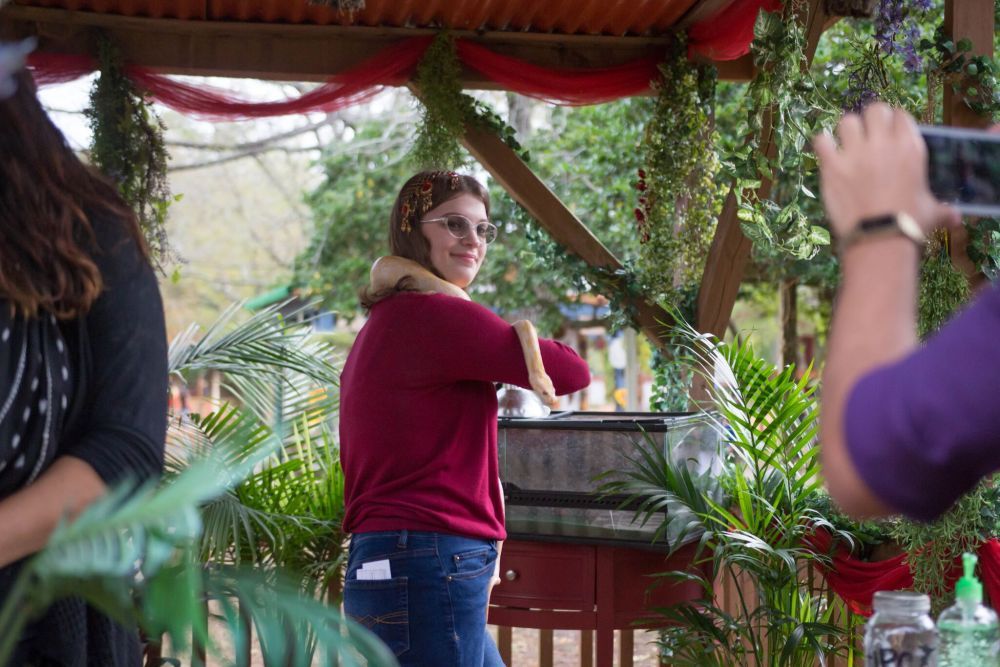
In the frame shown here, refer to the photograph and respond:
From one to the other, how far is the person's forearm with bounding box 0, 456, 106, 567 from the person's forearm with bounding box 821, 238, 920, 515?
2.47 feet

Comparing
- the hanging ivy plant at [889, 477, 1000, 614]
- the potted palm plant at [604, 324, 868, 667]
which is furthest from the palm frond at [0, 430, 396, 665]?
the potted palm plant at [604, 324, 868, 667]

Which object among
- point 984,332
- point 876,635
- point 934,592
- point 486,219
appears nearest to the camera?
point 984,332

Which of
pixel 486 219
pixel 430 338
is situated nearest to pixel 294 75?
pixel 486 219

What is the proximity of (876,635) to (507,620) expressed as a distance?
262 cm

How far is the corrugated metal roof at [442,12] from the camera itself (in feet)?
17.4

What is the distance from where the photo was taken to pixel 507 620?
13.8 feet

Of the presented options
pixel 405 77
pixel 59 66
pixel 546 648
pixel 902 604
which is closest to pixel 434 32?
pixel 405 77

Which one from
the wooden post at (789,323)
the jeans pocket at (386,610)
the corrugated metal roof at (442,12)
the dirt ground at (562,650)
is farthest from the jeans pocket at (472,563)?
the wooden post at (789,323)

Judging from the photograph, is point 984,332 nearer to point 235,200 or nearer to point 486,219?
point 486,219

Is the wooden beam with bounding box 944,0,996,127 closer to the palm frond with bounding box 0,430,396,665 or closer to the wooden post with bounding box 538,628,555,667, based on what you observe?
the wooden post with bounding box 538,628,555,667

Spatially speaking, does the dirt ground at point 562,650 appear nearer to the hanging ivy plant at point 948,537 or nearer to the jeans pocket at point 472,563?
the hanging ivy plant at point 948,537

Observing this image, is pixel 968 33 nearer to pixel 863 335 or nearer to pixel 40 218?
pixel 863 335

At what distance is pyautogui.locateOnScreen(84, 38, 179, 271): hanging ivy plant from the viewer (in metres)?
5.39

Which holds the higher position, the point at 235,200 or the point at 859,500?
the point at 235,200
